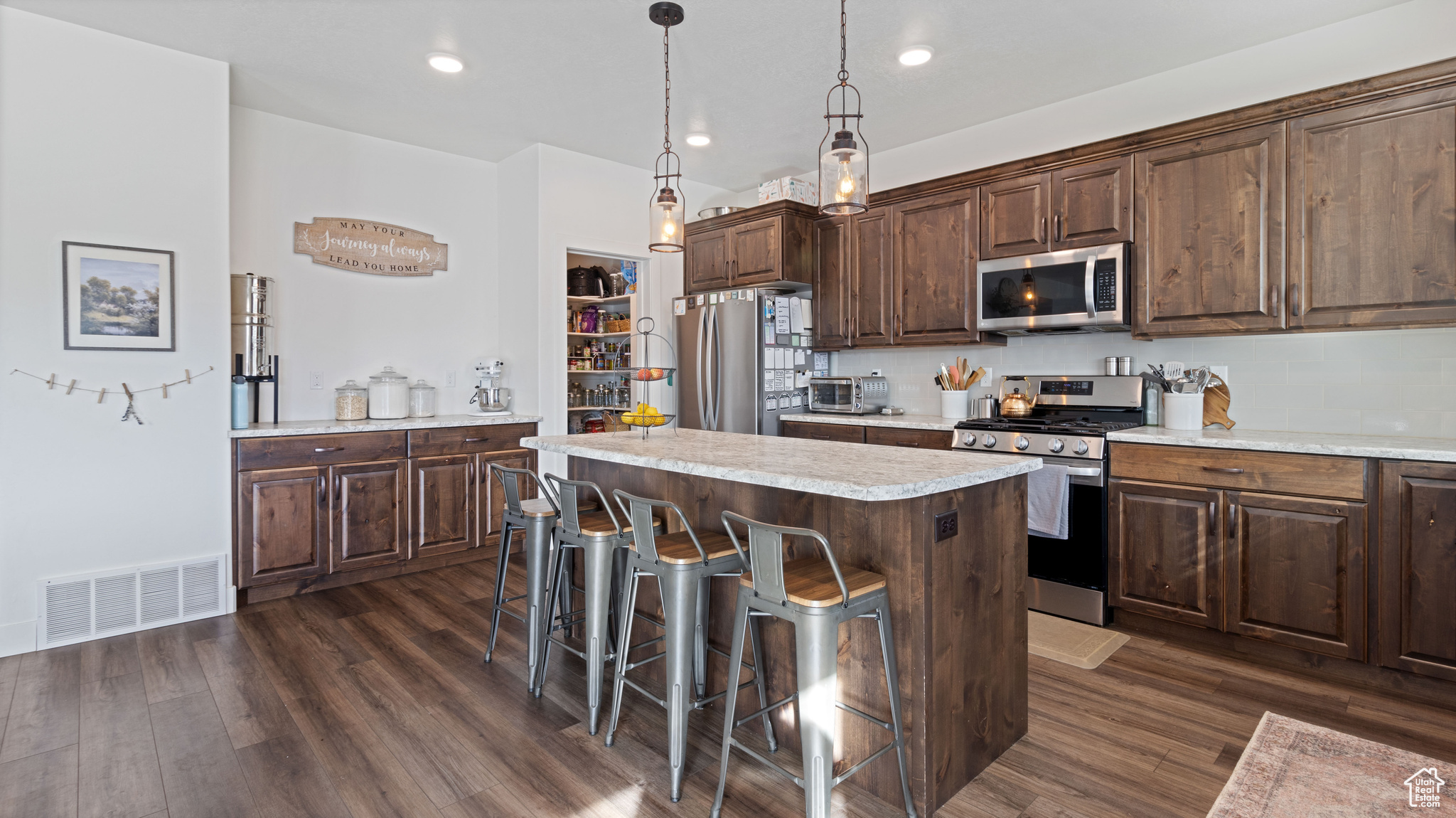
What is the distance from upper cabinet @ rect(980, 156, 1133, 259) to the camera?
3.47 metres

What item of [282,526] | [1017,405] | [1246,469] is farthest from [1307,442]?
[282,526]

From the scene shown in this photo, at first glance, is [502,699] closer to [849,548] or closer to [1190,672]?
[849,548]

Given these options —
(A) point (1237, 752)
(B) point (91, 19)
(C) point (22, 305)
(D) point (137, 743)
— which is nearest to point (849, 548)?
(A) point (1237, 752)

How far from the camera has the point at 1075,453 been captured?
10.8 ft

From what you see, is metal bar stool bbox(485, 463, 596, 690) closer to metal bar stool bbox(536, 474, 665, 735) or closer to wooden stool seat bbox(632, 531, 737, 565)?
metal bar stool bbox(536, 474, 665, 735)

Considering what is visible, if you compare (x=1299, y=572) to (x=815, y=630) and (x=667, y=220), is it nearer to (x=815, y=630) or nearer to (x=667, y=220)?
(x=815, y=630)

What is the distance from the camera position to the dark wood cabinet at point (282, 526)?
11.9 feet

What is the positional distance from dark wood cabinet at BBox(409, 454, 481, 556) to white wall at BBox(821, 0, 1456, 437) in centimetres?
328

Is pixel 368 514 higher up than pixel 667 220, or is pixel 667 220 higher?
pixel 667 220

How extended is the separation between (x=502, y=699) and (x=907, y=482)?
1749 mm

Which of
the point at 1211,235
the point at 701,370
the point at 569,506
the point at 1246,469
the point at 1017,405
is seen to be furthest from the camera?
the point at 701,370

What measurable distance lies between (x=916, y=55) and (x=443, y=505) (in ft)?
11.8

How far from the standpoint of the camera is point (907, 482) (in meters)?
1.73

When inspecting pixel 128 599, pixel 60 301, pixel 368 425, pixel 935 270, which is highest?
pixel 935 270
